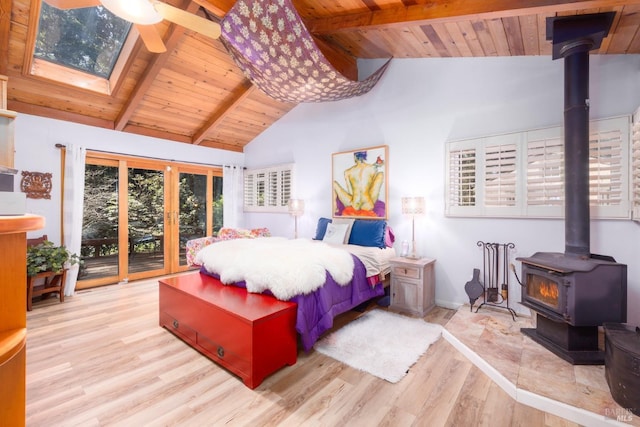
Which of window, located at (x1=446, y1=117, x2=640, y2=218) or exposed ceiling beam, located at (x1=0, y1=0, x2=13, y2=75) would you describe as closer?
window, located at (x1=446, y1=117, x2=640, y2=218)

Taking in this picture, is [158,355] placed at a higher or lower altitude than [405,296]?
lower

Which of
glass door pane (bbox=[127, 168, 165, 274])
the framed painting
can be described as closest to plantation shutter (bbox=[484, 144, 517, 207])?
the framed painting

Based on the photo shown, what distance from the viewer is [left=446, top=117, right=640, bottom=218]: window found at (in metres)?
2.59

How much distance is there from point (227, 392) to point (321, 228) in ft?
9.32

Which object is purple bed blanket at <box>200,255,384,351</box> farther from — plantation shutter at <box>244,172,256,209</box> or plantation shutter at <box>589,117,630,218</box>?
plantation shutter at <box>244,172,256,209</box>

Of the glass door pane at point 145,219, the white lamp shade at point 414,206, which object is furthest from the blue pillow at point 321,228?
the glass door pane at point 145,219

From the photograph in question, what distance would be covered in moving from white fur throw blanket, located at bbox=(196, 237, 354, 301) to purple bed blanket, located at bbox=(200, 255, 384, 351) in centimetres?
7

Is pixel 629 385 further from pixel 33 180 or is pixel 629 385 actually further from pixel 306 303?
pixel 33 180

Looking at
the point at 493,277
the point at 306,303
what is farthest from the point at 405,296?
the point at 306,303

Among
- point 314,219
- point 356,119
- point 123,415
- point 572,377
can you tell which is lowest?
point 123,415

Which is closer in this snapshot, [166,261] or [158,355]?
[158,355]

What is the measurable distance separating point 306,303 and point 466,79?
3118mm

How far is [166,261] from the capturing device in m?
5.35

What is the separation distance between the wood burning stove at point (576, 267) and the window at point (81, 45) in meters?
4.45
